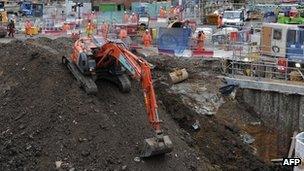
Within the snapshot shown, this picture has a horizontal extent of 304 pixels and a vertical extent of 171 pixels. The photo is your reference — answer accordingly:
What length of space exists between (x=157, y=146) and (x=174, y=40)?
14416 millimetres

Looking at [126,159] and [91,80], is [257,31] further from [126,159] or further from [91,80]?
[126,159]

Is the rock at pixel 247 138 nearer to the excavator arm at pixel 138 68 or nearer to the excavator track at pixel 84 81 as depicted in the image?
the excavator arm at pixel 138 68

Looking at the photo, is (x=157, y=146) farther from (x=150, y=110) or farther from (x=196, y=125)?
(x=196, y=125)

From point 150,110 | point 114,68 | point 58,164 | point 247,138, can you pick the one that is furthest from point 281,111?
point 58,164

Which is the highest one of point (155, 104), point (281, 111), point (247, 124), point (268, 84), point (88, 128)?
point (155, 104)

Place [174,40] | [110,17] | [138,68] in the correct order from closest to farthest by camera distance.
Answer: [138,68] → [174,40] → [110,17]

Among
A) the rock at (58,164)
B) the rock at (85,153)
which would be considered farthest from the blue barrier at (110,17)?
the rock at (58,164)

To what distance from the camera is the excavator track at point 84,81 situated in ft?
63.3

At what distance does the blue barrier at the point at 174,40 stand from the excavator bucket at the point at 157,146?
13.5 meters

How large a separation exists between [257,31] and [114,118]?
21.7 m

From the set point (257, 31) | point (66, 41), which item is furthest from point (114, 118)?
point (257, 31)

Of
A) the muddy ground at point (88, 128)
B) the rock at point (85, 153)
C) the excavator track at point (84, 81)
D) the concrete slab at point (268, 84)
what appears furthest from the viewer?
the concrete slab at point (268, 84)

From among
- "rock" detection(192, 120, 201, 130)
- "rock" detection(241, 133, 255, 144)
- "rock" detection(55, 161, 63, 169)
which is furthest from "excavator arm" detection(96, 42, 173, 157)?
"rock" detection(241, 133, 255, 144)

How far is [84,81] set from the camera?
19.7 meters
